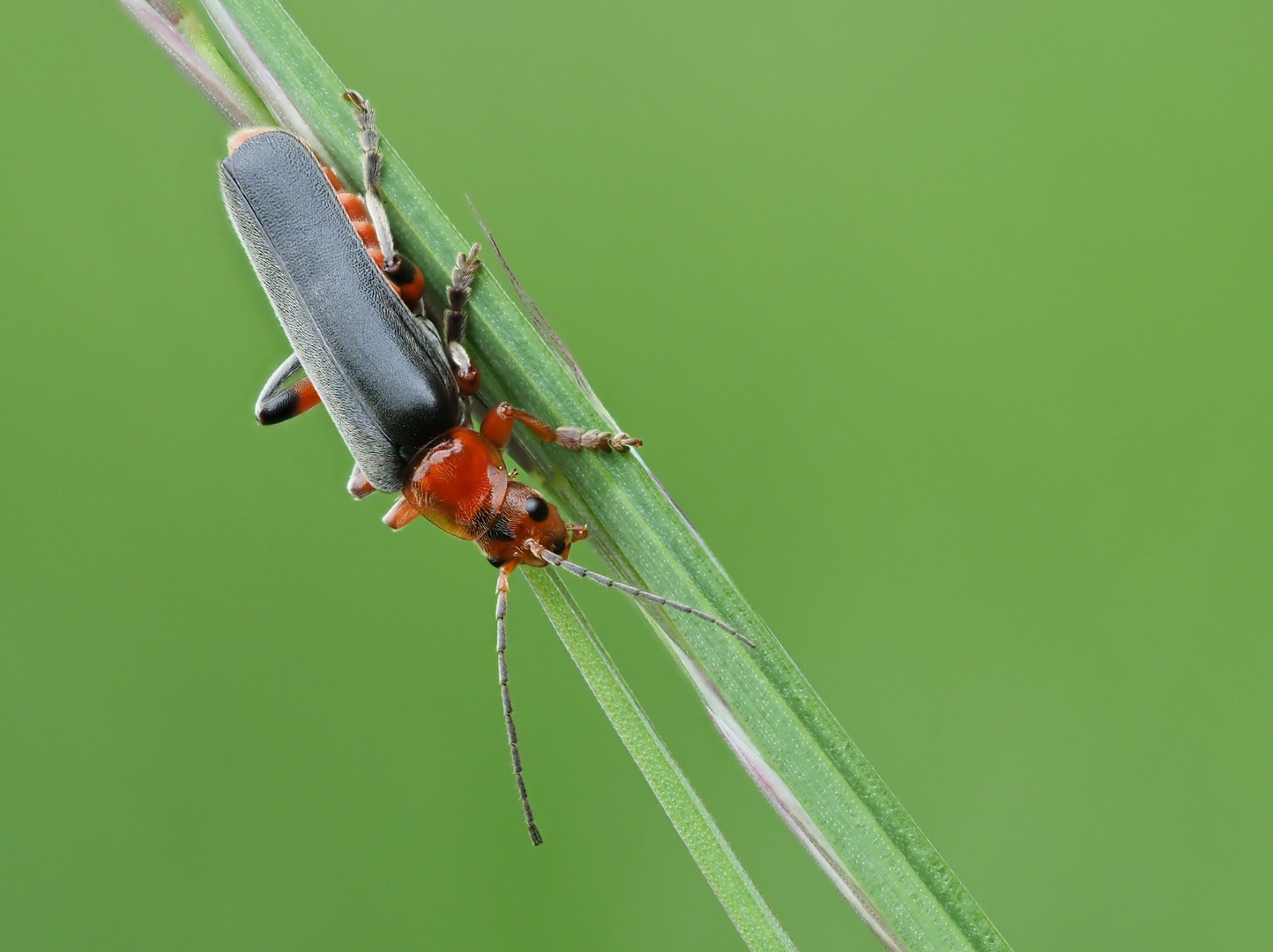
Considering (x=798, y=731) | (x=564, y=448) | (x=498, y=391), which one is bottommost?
(x=798, y=731)

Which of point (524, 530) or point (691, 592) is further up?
point (524, 530)

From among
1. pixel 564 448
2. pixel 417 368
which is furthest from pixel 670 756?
pixel 417 368

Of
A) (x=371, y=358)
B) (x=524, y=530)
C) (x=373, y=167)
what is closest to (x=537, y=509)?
(x=524, y=530)

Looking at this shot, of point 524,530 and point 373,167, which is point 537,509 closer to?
point 524,530

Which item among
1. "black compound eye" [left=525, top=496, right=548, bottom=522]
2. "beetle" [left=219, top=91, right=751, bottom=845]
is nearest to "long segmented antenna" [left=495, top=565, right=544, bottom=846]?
"beetle" [left=219, top=91, right=751, bottom=845]

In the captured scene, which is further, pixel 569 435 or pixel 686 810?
pixel 569 435

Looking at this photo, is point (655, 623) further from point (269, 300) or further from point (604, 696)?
point (269, 300)
